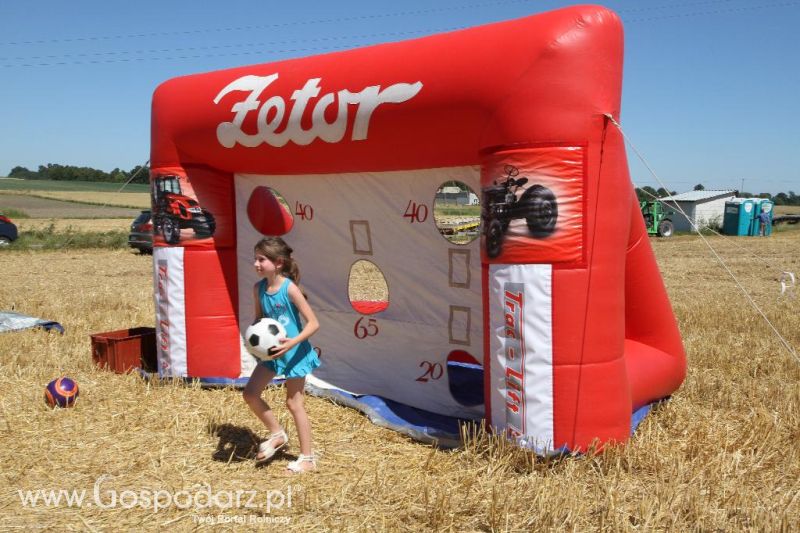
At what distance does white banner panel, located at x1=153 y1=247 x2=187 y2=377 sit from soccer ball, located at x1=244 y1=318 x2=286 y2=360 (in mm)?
2185

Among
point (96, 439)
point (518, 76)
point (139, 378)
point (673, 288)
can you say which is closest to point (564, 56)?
point (518, 76)

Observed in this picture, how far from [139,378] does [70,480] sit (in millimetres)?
2201

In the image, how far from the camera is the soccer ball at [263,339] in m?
4.20

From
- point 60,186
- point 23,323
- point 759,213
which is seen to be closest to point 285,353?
point 23,323

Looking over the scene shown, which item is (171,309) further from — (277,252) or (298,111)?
(277,252)

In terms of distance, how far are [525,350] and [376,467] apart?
111 cm

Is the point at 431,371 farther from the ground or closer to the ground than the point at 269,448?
farther from the ground

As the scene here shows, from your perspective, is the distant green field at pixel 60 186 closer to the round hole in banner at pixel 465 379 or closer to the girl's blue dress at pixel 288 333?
the round hole in banner at pixel 465 379

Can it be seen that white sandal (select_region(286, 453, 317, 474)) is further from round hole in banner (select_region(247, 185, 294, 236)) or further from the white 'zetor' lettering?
round hole in banner (select_region(247, 185, 294, 236))

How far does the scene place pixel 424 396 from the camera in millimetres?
5805

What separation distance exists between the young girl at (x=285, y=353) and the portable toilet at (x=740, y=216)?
27806mm

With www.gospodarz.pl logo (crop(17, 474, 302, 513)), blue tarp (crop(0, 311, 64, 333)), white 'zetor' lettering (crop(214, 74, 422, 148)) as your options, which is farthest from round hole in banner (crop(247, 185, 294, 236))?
blue tarp (crop(0, 311, 64, 333))

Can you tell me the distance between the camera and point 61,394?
5.42 m

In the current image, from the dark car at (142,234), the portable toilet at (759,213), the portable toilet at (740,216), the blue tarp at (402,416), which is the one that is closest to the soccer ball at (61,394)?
the blue tarp at (402,416)
